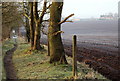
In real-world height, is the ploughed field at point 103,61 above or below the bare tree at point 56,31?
below

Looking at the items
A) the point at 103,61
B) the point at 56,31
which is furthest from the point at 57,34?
the point at 103,61

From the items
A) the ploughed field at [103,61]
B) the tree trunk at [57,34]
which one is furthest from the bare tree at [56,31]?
the ploughed field at [103,61]

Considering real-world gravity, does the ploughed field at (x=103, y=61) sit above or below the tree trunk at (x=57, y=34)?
below

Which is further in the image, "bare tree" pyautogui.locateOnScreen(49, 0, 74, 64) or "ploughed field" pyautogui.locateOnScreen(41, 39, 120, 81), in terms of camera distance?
"ploughed field" pyautogui.locateOnScreen(41, 39, 120, 81)

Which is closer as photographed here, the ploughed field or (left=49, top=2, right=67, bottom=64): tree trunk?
(left=49, top=2, right=67, bottom=64): tree trunk

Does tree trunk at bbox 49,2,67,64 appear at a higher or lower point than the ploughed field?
higher

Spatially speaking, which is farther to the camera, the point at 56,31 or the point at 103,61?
the point at 103,61

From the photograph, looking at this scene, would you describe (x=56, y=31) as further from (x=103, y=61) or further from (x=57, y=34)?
(x=103, y=61)

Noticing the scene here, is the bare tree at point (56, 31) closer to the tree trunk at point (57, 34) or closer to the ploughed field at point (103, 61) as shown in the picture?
the tree trunk at point (57, 34)

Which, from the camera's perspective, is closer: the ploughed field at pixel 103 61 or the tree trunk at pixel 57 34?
the tree trunk at pixel 57 34

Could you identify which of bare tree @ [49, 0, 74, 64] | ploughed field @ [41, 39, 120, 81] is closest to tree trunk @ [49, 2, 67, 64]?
bare tree @ [49, 0, 74, 64]

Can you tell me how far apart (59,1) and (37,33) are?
1080 cm

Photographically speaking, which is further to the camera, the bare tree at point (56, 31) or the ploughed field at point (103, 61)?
the ploughed field at point (103, 61)

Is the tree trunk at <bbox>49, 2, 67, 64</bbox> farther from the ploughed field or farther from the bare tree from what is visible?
the ploughed field
